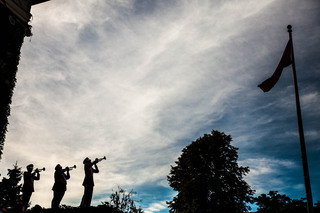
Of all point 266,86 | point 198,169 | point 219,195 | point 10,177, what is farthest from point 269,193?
point 10,177

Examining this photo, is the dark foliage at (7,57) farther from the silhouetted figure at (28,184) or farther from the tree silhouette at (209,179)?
the tree silhouette at (209,179)

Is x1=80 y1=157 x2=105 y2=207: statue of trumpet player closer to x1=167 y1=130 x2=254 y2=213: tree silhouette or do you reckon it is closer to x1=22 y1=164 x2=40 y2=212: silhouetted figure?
x1=22 y1=164 x2=40 y2=212: silhouetted figure

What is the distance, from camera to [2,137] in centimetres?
621

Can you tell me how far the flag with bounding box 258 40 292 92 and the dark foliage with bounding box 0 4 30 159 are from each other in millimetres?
10426

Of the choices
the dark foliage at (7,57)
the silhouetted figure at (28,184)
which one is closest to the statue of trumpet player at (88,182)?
the silhouetted figure at (28,184)

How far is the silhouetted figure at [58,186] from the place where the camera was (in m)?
12.1

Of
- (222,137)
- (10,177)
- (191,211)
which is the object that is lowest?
(191,211)

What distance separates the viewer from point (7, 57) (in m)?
6.36

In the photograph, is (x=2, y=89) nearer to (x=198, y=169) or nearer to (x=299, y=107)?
(x=299, y=107)

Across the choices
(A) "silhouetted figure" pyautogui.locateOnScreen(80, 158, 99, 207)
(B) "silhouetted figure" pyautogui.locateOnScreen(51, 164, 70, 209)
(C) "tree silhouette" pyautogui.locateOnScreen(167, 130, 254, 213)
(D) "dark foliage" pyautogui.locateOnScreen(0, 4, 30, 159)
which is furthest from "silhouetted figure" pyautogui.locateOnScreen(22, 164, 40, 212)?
(C) "tree silhouette" pyautogui.locateOnScreen(167, 130, 254, 213)

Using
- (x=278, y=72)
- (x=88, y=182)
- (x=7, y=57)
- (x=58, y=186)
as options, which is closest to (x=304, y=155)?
(x=278, y=72)

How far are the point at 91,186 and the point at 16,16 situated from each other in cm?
921

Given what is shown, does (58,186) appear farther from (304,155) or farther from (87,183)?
(304,155)

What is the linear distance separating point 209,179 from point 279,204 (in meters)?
6.62
